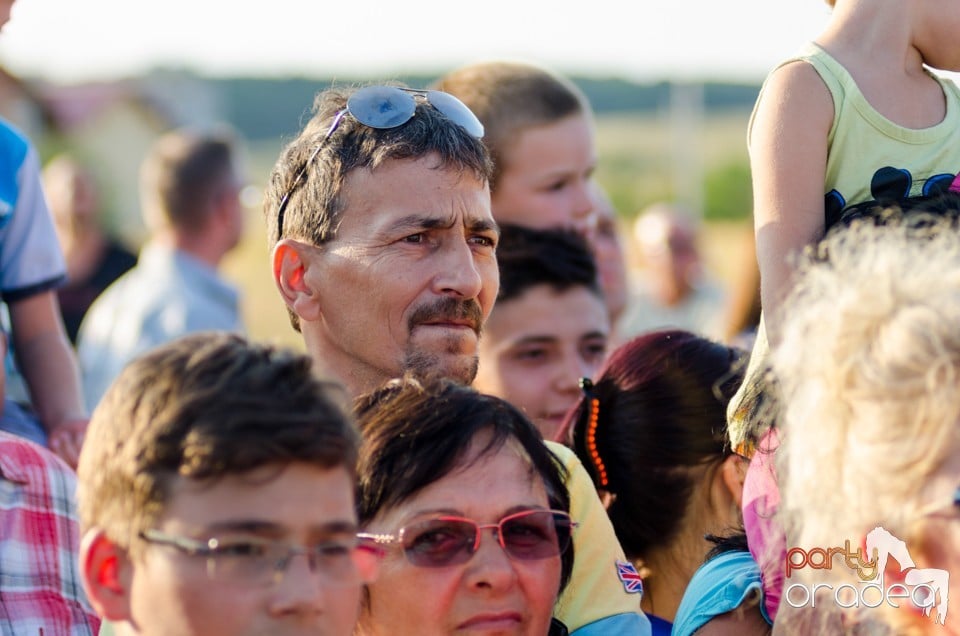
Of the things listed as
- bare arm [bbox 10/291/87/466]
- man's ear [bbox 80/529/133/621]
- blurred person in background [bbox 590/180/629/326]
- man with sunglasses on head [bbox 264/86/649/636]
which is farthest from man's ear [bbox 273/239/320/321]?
blurred person in background [bbox 590/180/629/326]

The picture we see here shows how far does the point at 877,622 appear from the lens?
207 centimetres

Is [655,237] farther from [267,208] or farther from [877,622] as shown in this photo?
[877,622]

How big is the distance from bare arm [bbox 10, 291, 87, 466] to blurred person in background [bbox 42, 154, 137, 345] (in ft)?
14.1

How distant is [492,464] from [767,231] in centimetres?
69

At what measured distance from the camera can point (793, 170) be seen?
2525 mm

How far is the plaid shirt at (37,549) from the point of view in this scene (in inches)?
105

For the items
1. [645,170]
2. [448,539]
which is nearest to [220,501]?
[448,539]

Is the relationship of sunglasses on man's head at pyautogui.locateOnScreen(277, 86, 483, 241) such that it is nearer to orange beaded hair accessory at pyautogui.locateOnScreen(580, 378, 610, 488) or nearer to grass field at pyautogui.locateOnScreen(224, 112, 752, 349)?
orange beaded hair accessory at pyautogui.locateOnScreen(580, 378, 610, 488)

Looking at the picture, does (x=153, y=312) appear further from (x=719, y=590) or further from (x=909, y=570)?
(x=909, y=570)

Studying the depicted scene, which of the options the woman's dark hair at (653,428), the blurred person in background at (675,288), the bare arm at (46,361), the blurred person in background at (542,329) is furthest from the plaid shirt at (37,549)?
the blurred person in background at (675,288)

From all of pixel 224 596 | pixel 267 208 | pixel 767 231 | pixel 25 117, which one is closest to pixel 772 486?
pixel 767 231

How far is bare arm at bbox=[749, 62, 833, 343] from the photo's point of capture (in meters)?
2.52

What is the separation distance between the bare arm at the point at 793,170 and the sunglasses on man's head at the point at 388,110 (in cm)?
89

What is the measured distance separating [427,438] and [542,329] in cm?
175
